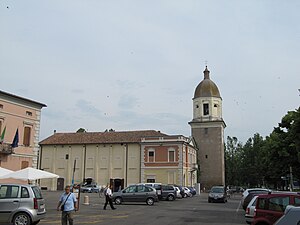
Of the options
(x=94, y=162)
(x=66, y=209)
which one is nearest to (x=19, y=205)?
(x=66, y=209)

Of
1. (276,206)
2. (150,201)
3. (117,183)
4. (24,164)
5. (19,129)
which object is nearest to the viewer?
(276,206)

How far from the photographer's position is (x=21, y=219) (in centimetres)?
1423

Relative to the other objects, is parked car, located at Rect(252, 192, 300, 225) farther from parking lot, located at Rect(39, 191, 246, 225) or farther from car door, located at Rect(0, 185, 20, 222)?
car door, located at Rect(0, 185, 20, 222)

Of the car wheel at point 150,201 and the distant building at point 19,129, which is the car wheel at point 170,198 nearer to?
the car wheel at point 150,201

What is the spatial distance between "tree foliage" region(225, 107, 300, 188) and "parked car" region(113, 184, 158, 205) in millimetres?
12016

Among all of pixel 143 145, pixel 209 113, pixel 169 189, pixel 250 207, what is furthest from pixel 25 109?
pixel 209 113

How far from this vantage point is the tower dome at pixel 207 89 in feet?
246

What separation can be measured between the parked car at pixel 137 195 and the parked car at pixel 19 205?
16.8 m

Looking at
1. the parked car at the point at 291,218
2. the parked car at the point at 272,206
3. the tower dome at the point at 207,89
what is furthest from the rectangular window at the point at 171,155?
the parked car at the point at 291,218

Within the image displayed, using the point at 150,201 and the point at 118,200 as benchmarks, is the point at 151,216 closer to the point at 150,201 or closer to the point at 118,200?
the point at 150,201

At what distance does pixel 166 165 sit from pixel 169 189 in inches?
884

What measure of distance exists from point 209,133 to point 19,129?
47.0 meters

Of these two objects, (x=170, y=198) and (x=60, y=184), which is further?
(x=60, y=184)

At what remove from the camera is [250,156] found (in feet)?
293
